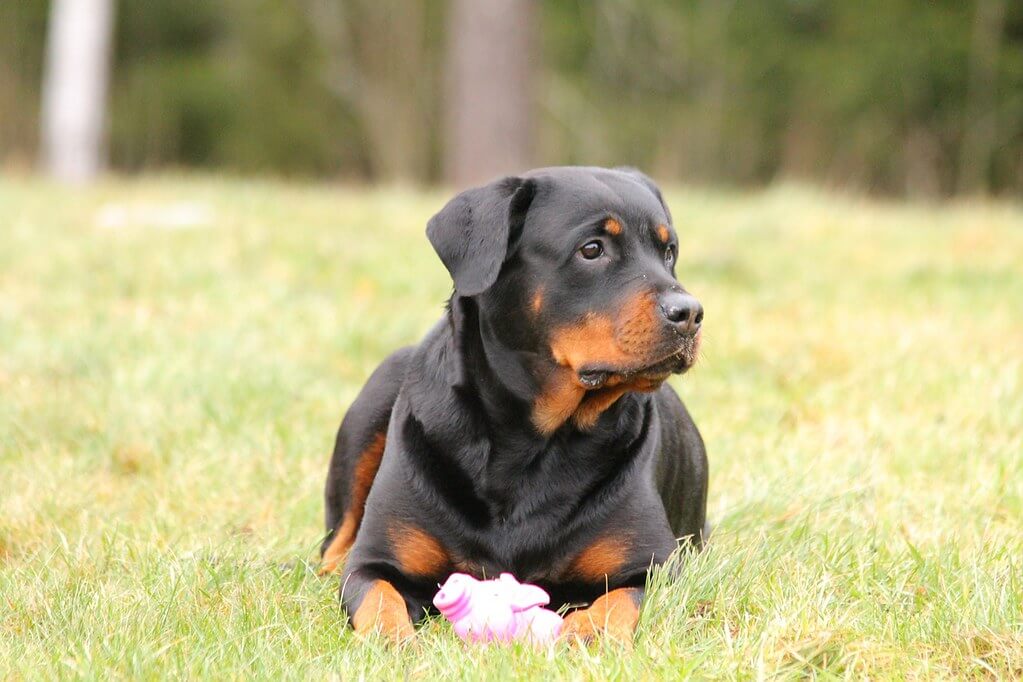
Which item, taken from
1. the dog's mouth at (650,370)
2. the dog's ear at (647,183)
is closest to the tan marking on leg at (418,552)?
the dog's mouth at (650,370)

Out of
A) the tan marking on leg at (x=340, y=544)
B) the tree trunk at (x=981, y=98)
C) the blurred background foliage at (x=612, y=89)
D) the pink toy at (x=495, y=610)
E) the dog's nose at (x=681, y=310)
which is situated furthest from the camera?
the blurred background foliage at (x=612, y=89)

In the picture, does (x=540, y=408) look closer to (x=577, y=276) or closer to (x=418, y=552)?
(x=577, y=276)

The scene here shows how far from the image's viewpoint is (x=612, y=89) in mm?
23891

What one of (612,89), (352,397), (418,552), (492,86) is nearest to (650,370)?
(418,552)

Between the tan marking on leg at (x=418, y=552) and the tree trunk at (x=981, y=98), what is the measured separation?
15520 millimetres

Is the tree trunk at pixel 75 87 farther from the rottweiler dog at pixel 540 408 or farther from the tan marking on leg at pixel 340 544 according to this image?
the rottweiler dog at pixel 540 408

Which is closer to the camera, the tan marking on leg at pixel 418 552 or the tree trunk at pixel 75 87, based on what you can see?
the tan marking on leg at pixel 418 552

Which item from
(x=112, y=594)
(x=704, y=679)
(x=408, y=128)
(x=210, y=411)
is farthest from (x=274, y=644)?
(x=408, y=128)

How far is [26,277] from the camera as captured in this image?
7.67m

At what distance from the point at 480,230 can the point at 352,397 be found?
7.57ft

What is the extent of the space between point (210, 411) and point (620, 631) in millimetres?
2662

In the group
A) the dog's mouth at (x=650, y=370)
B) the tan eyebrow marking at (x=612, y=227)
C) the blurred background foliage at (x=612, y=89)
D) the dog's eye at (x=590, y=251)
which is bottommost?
the blurred background foliage at (x=612, y=89)

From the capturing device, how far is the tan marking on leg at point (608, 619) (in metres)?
2.94

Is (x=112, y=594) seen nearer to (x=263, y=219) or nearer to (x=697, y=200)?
(x=263, y=219)
